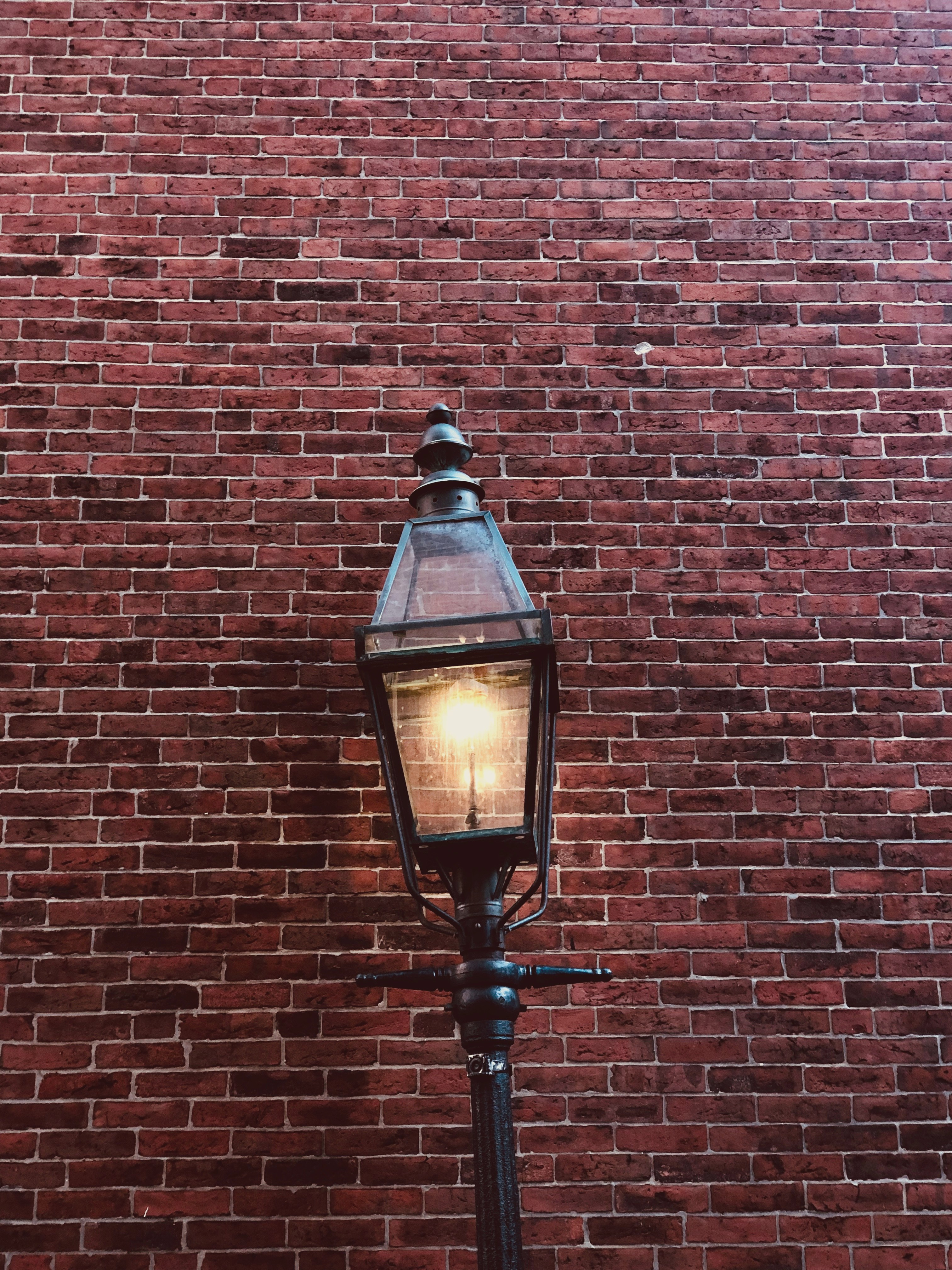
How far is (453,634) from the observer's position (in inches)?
87.4

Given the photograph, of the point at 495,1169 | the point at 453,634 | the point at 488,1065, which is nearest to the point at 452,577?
the point at 453,634

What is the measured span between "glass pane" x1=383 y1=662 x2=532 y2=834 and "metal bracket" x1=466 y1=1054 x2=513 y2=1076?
1.40ft

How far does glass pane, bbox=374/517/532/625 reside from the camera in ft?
7.48

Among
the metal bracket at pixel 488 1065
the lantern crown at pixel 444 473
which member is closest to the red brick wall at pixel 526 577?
the lantern crown at pixel 444 473

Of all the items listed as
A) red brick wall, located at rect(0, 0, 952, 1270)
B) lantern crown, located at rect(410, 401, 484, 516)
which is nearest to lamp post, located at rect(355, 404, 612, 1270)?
lantern crown, located at rect(410, 401, 484, 516)

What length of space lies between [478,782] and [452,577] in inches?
16.6

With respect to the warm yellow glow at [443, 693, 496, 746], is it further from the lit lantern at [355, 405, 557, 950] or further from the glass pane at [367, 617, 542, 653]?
the glass pane at [367, 617, 542, 653]

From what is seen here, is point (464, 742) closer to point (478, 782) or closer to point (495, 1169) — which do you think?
point (478, 782)

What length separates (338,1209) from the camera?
2.81 m

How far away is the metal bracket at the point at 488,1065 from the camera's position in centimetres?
215

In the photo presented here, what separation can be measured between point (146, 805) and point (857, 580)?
2122mm

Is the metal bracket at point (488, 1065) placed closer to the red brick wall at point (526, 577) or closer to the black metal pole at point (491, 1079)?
the black metal pole at point (491, 1079)

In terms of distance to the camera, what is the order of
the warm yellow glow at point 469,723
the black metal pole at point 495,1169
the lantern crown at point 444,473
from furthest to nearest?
the lantern crown at point 444,473, the warm yellow glow at point 469,723, the black metal pole at point 495,1169

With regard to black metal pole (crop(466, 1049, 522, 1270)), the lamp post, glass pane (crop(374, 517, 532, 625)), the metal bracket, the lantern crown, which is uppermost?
the lantern crown
